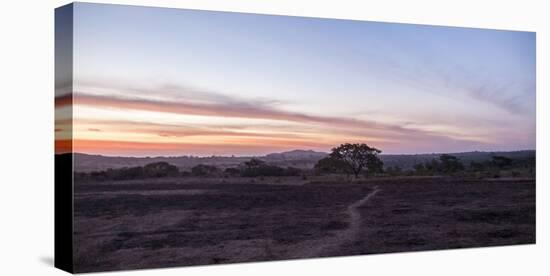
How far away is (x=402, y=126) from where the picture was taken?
15.5 meters

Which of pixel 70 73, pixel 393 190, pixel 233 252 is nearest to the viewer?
pixel 70 73

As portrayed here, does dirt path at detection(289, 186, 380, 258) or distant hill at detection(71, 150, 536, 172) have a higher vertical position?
distant hill at detection(71, 150, 536, 172)

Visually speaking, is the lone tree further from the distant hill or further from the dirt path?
the dirt path

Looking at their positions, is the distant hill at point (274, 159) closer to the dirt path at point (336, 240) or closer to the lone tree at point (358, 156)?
the lone tree at point (358, 156)

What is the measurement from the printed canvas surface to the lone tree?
0.10 ft

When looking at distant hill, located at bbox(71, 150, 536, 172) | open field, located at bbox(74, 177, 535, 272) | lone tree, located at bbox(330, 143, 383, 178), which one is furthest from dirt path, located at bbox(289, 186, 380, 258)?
distant hill, located at bbox(71, 150, 536, 172)

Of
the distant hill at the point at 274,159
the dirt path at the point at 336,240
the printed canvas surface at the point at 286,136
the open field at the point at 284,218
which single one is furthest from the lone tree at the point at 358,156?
the dirt path at the point at 336,240

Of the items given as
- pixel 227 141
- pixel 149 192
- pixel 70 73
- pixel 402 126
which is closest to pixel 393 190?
pixel 402 126

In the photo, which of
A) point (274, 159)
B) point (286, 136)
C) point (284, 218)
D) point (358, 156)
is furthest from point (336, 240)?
point (286, 136)

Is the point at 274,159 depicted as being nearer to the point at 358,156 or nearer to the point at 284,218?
the point at 284,218

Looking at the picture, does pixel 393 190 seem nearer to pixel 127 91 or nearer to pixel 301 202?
pixel 301 202

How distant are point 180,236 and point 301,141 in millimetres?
2289

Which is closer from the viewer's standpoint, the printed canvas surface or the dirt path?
the printed canvas surface

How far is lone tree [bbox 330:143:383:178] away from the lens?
14.9m
